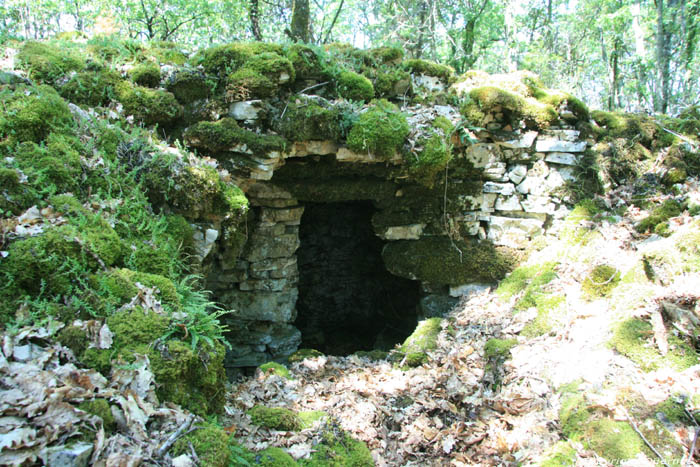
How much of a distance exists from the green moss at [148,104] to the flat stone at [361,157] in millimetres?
2083

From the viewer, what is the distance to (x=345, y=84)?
559 cm

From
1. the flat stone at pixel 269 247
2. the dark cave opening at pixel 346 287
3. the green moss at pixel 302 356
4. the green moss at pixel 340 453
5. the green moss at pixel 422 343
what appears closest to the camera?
the green moss at pixel 340 453

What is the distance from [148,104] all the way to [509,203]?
5144 mm

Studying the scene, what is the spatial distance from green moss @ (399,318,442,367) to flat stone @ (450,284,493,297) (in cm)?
85

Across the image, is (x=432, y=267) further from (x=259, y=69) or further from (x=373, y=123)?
(x=259, y=69)

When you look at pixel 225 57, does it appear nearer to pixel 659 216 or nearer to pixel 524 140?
pixel 524 140

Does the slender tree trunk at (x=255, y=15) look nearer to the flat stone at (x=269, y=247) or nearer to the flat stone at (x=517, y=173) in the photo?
the flat stone at (x=269, y=247)

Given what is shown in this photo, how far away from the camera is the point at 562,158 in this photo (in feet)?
19.9

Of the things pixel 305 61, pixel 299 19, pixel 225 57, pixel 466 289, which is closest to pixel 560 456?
pixel 466 289

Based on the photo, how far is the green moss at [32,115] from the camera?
141 inches

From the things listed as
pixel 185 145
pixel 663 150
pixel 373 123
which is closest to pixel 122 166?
pixel 185 145

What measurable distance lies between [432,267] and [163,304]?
4309 mm

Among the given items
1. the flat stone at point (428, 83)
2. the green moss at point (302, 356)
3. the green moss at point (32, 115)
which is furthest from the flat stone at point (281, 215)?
the green moss at point (32, 115)

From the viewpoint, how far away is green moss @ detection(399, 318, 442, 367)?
4758mm
